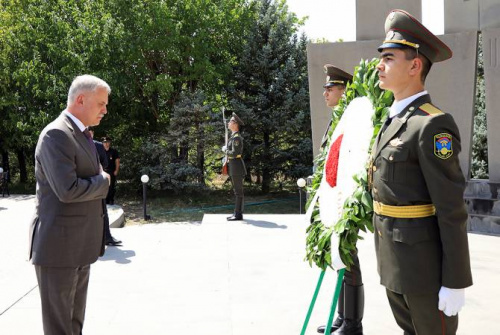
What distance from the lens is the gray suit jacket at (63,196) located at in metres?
2.82

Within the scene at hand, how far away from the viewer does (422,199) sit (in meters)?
2.28

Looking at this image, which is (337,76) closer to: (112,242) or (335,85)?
(335,85)

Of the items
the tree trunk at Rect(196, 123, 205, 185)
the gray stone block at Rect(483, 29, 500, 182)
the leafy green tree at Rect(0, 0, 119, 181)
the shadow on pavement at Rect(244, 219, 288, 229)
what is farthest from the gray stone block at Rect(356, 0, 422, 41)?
the leafy green tree at Rect(0, 0, 119, 181)

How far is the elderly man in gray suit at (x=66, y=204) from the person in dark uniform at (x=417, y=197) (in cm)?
169

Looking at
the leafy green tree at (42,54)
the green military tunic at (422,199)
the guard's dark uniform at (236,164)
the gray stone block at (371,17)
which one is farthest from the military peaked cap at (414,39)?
the leafy green tree at (42,54)

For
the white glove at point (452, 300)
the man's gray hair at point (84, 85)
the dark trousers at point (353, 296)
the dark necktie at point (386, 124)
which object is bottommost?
the dark trousers at point (353, 296)

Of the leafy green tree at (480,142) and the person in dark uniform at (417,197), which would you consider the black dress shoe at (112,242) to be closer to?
the person in dark uniform at (417,197)

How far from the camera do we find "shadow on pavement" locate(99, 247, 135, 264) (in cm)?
627

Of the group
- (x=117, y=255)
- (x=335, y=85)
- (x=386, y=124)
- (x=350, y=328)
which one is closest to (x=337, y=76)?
(x=335, y=85)

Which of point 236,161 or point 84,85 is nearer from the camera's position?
point 84,85

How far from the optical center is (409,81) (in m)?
2.39

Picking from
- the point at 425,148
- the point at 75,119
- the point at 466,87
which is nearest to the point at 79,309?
the point at 75,119

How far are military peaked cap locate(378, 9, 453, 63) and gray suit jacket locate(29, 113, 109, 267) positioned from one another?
5.95ft

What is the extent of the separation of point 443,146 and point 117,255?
207 inches
